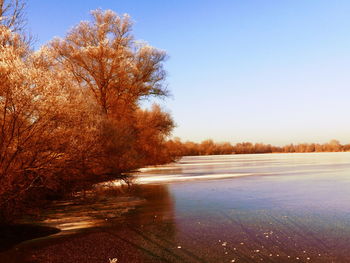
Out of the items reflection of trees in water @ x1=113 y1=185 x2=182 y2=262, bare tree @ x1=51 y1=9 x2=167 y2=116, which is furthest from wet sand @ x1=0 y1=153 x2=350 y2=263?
bare tree @ x1=51 y1=9 x2=167 y2=116

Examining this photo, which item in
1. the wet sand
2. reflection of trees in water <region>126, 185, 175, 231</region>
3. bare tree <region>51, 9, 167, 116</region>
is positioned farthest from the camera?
bare tree <region>51, 9, 167, 116</region>

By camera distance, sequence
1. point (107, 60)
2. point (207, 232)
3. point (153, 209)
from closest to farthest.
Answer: point (207, 232) → point (153, 209) → point (107, 60)

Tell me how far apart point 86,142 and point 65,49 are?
38.1 ft

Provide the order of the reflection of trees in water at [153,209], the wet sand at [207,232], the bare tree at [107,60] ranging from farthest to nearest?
the bare tree at [107,60] < the reflection of trees in water at [153,209] < the wet sand at [207,232]

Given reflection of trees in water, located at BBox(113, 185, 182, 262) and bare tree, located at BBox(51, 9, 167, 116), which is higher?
bare tree, located at BBox(51, 9, 167, 116)

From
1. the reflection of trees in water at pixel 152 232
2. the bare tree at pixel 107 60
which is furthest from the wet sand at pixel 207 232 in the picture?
the bare tree at pixel 107 60

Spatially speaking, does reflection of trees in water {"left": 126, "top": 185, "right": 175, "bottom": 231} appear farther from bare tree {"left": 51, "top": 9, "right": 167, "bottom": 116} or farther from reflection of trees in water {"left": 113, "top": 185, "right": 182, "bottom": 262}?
bare tree {"left": 51, "top": 9, "right": 167, "bottom": 116}

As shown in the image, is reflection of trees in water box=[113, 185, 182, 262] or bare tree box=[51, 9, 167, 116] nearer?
Result: reflection of trees in water box=[113, 185, 182, 262]

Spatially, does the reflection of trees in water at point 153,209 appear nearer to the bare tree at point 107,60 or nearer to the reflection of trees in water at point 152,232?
the reflection of trees in water at point 152,232

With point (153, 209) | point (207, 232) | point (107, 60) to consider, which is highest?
point (107, 60)

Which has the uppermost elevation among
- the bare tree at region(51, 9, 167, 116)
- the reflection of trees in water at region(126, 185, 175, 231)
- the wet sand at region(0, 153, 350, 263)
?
the bare tree at region(51, 9, 167, 116)

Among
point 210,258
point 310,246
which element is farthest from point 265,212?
point 210,258

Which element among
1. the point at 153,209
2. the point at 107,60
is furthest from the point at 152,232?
the point at 107,60

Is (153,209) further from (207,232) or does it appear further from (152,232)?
(207,232)
